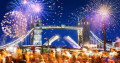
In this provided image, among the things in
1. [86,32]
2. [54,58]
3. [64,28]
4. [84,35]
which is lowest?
[54,58]

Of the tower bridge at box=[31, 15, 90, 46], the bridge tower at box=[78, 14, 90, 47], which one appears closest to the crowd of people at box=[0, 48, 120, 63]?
the tower bridge at box=[31, 15, 90, 46]

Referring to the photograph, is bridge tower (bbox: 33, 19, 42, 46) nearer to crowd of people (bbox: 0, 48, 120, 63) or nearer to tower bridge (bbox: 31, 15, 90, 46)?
tower bridge (bbox: 31, 15, 90, 46)

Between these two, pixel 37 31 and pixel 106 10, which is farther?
pixel 37 31

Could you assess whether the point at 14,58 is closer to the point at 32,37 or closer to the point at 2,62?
the point at 2,62

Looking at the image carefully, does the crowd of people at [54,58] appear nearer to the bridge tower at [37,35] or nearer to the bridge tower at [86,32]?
the bridge tower at [86,32]

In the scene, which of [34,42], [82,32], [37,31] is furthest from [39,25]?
[82,32]

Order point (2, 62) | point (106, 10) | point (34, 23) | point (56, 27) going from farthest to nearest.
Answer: point (34, 23)
point (56, 27)
point (106, 10)
point (2, 62)

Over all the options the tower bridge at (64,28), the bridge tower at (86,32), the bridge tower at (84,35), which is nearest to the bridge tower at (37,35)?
the tower bridge at (64,28)

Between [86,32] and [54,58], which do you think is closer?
[54,58]

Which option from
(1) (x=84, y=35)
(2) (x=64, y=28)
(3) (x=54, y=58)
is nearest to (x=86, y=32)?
(1) (x=84, y=35)

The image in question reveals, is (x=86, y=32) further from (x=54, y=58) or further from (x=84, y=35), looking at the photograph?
(x=54, y=58)

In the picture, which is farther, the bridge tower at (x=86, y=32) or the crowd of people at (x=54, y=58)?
the bridge tower at (x=86, y=32)
